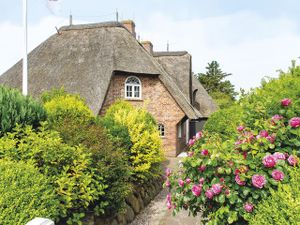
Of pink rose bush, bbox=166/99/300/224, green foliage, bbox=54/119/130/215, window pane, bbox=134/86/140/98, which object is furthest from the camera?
window pane, bbox=134/86/140/98

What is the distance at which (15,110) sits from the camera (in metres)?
5.70

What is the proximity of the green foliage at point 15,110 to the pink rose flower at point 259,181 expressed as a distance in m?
4.57

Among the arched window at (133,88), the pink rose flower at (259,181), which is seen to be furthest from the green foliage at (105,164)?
the arched window at (133,88)

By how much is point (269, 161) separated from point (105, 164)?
3.58 m

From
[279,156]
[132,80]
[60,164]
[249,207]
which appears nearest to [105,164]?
[60,164]

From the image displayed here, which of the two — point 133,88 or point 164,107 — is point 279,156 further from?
point 133,88

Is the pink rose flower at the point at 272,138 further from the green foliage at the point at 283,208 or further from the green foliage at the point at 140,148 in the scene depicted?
the green foliage at the point at 140,148

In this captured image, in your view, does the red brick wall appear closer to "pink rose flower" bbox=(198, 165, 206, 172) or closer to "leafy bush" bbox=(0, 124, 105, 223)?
"leafy bush" bbox=(0, 124, 105, 223)

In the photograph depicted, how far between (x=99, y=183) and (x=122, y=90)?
11844 millimetres

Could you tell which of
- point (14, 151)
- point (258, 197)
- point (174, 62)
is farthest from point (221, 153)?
point (174, 62)

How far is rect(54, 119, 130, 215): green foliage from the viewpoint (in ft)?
19.6

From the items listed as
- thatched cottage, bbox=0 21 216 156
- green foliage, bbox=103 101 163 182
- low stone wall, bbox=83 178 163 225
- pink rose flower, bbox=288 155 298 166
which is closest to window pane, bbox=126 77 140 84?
thatched cottage, bbox=0 21 216 156

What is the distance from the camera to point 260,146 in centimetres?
390

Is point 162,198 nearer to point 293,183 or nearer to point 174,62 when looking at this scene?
point 293,183
